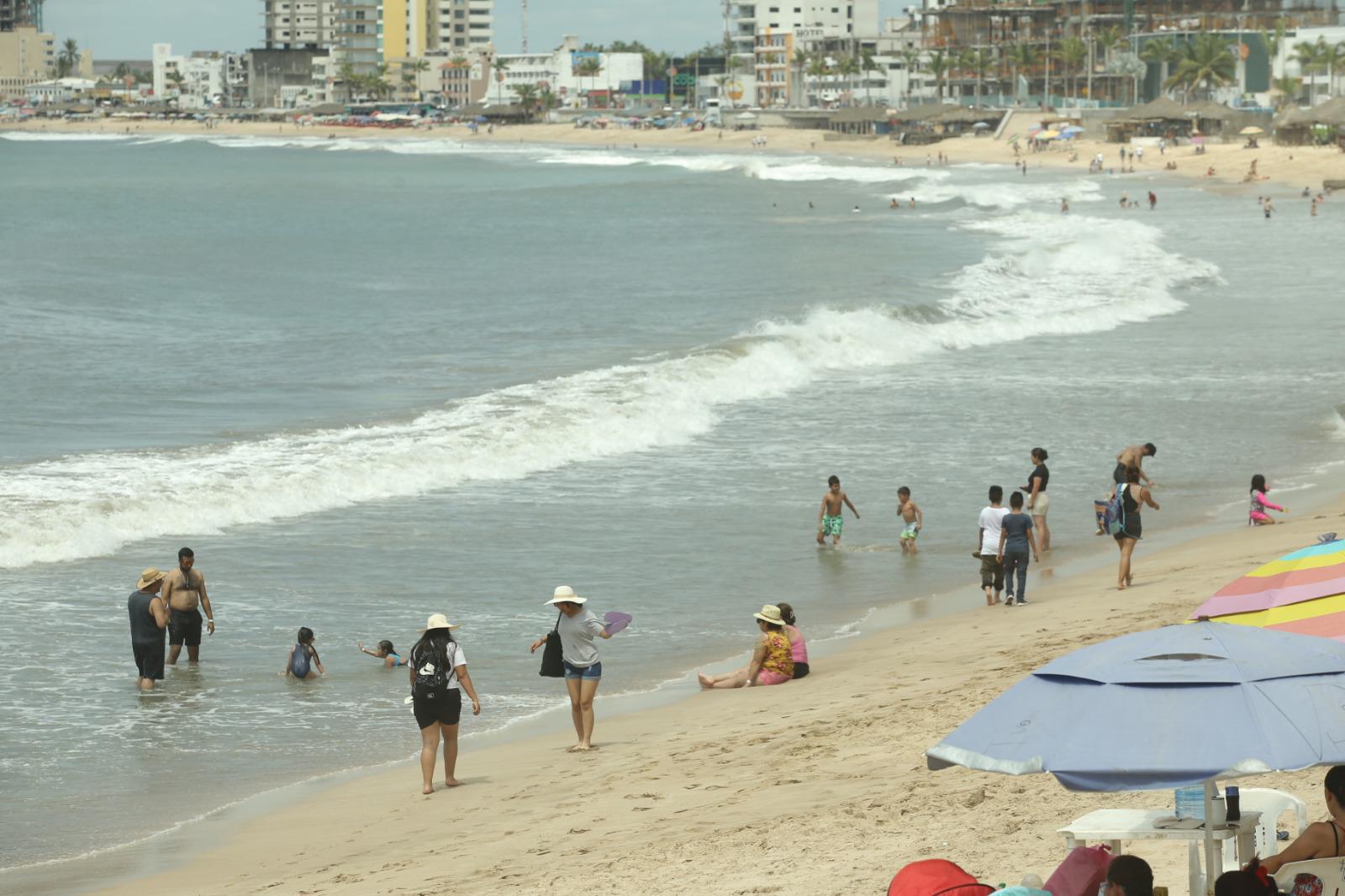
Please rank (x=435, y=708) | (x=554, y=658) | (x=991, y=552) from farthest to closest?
(x=991, y=552)
(x=554, y=658)
(x=435, y=708)

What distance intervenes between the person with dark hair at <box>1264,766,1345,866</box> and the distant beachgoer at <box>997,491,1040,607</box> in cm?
900

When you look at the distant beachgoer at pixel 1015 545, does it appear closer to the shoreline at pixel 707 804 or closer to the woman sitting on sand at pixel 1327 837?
the shoreline at pixel 707 804

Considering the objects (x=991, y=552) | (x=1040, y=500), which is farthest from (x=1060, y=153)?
(x=991, y=552)

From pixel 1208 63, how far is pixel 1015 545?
12005 centimetres

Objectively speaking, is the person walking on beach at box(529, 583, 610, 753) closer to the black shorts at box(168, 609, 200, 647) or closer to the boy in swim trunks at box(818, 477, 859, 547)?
the black shorts at box(168, 609, 200, 647)

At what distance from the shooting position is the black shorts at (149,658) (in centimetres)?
1305

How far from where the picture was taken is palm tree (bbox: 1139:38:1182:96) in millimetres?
131500

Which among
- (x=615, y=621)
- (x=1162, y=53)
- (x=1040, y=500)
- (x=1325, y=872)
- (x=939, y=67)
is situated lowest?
(x=1040, y=500)

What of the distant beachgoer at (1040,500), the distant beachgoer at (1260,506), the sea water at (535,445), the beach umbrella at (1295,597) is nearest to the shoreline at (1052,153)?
the sea water at (535,445)

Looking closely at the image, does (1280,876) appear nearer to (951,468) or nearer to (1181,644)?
(1181,644)

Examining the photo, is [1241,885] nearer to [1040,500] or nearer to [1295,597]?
[1295,597]

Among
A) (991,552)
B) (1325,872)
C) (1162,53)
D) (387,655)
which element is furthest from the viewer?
(1162,53)

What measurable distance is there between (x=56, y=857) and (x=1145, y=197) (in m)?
74.7

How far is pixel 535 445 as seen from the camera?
23453mm
